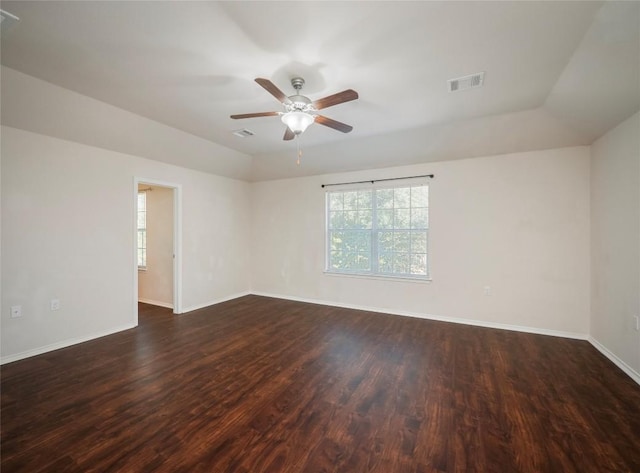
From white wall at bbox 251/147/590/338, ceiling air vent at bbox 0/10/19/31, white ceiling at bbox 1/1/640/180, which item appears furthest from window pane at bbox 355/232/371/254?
ceiling air vent at bbox 0/10/19/31

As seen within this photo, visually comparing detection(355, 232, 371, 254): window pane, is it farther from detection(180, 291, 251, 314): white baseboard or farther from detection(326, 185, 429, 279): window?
detection(180, 291, 251, 314): white baseboard

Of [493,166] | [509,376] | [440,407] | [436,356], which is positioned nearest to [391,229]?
[493,166]

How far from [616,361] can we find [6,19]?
597 centimetres

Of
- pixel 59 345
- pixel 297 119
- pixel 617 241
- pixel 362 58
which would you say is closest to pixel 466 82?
pixel 362 58

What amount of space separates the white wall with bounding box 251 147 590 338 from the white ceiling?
49cm

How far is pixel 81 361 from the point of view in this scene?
114 inches

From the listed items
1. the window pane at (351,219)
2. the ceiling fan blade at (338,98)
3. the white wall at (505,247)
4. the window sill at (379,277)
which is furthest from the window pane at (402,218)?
the ceiling fan blade at (338,98)

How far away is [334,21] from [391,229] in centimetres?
338

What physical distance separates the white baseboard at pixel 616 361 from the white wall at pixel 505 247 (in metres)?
0.26

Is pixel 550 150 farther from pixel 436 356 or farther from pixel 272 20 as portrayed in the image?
pixel 272 20

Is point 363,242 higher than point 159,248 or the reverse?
higher

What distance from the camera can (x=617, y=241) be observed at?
9.41 ft

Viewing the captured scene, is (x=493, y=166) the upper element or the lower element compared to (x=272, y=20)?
lower

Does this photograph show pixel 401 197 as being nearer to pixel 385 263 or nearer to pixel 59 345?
pixel 385 263
